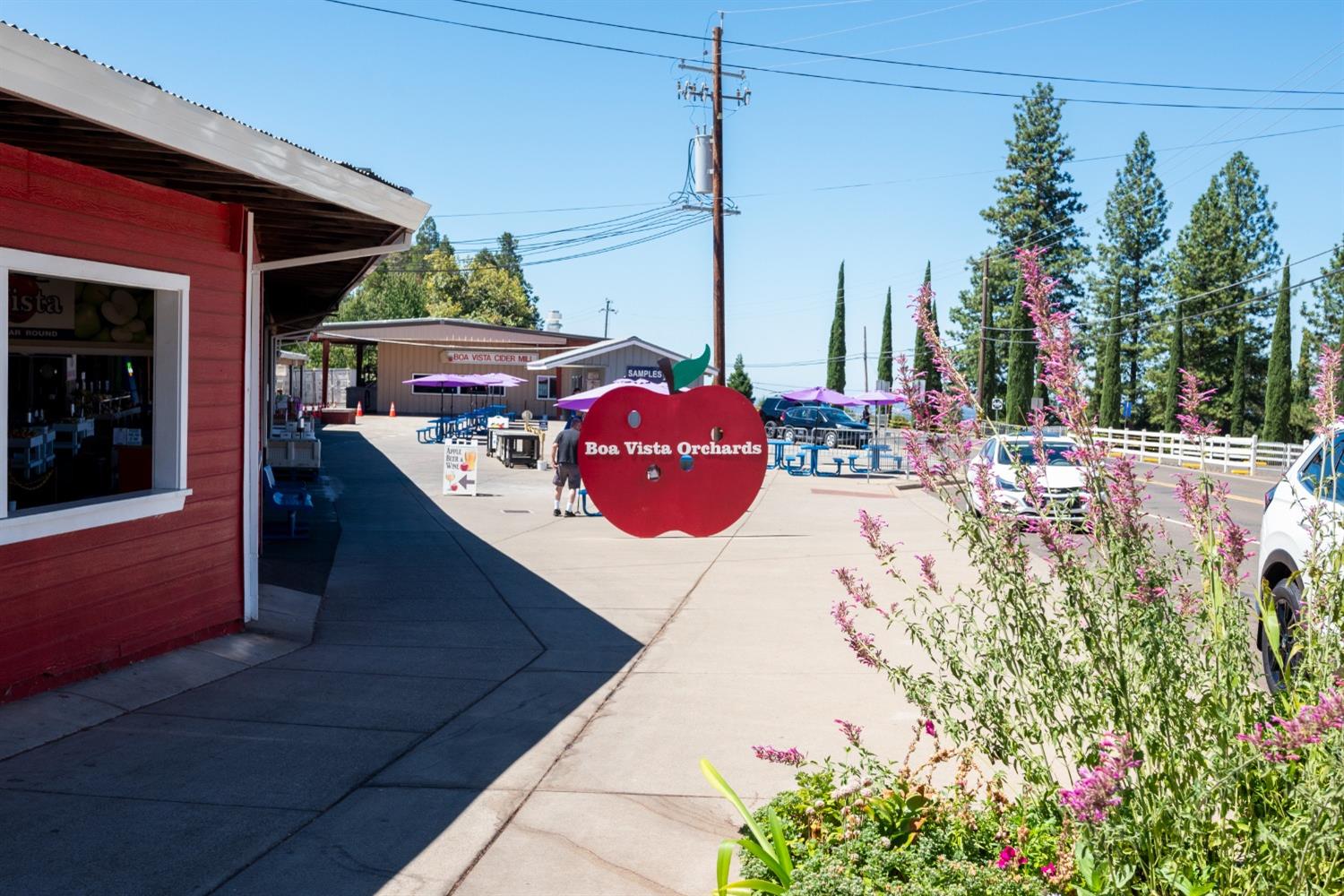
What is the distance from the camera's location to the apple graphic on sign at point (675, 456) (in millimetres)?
→ 3887

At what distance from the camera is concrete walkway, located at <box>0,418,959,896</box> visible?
4.73 m

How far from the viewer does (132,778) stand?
5.64 metres

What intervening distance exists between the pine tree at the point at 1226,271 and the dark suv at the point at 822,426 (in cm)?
1846

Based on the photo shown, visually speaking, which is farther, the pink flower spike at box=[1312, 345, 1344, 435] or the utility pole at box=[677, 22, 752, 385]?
the utility pole at box=[677, 22, 752, 385]

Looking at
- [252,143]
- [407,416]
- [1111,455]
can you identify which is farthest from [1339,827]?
[407,416]

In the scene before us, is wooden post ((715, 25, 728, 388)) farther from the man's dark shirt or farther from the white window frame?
the white window frame

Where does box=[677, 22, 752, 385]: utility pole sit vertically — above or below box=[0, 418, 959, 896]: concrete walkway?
above

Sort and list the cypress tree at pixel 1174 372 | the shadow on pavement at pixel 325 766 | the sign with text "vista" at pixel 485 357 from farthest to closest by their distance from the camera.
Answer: the sign with text "vista" at pixel 485 357
the cypress tree at pixel 1174 372
the shadow on pavement at pixel 325 766

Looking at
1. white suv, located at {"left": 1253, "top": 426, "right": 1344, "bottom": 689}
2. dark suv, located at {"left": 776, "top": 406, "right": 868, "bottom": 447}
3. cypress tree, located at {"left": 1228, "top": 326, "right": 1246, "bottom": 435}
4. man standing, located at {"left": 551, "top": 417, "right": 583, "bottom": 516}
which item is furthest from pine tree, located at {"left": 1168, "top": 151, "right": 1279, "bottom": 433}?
white suv, located at {"left": 1253, "top": 426, "right": 1344, "bottom": 689}

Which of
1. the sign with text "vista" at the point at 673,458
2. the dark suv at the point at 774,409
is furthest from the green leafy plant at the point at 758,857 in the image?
the dark suv at the point at 774,409

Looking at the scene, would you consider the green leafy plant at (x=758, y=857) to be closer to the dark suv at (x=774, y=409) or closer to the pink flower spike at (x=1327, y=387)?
the pink flower spike at (x=1327, y=387)

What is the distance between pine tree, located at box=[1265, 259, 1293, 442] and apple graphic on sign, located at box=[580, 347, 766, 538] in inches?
1937

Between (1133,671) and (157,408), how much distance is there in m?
7.13

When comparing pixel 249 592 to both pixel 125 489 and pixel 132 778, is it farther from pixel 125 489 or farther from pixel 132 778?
pixel 132 778
